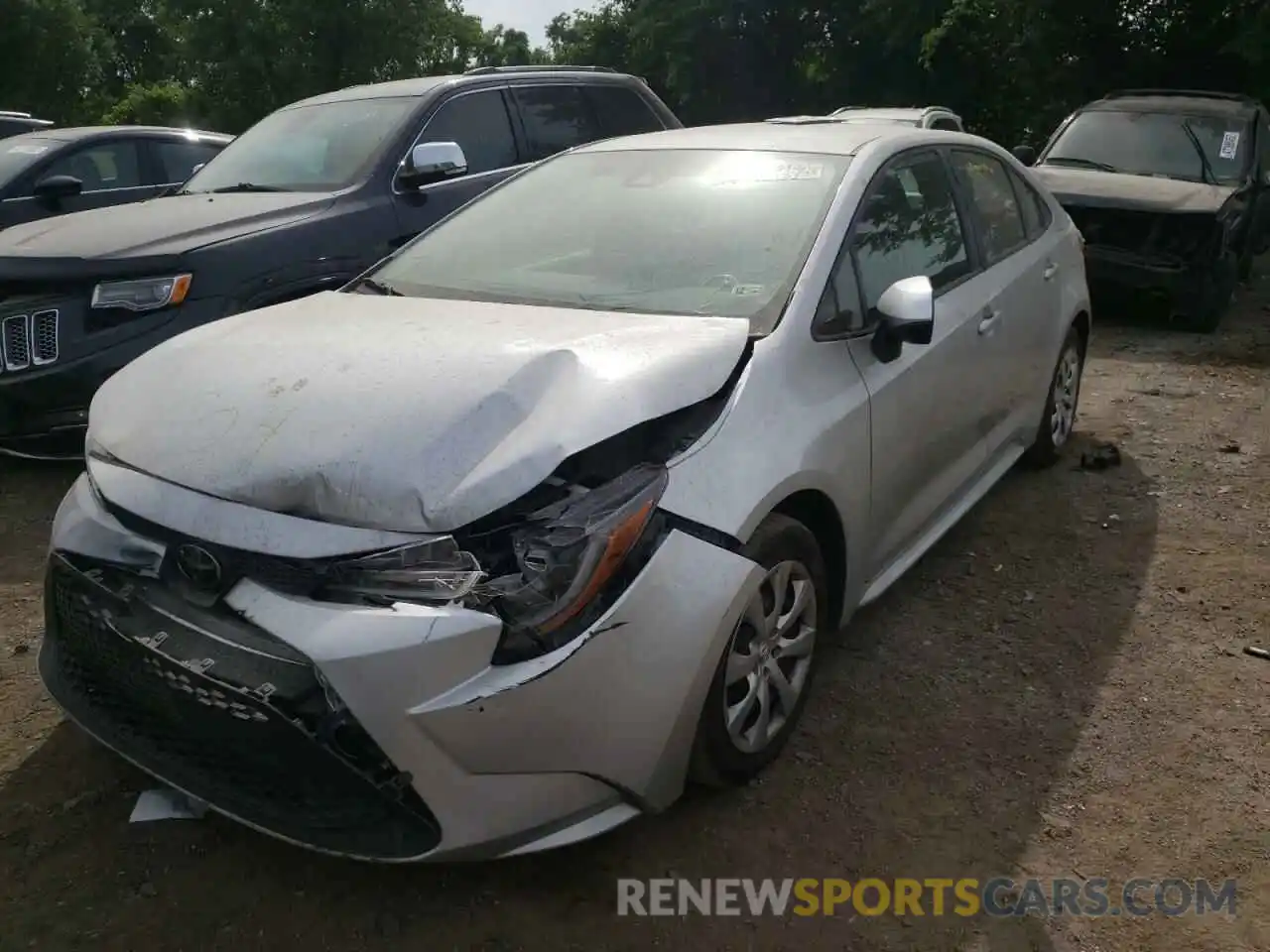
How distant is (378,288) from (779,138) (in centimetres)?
146

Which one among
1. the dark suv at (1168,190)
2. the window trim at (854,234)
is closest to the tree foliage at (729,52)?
the dark suv at (1168,190)

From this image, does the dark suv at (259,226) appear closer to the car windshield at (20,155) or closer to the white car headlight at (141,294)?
the white car headlight at (141,294)

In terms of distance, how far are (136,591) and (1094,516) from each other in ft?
12.3

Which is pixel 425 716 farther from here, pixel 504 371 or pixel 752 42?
pixel 752 42

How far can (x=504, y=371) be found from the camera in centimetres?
255

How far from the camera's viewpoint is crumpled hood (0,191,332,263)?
15.8 ft

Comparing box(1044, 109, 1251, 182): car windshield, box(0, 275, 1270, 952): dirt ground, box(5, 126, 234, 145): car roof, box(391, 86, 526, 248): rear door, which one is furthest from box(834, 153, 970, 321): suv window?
box(5, 126, 234, 145): car roof

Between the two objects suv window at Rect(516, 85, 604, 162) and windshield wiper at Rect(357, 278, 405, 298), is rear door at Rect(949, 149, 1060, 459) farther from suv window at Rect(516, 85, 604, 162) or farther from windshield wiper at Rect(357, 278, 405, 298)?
suv window at Rect(516, 85, 604, 162)

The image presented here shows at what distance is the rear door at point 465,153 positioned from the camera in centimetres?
564

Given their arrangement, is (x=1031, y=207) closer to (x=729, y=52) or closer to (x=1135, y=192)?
(x=1135, y=192)

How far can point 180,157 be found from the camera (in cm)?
852

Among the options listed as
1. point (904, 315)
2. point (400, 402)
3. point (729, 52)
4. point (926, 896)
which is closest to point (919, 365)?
point (904, 315)

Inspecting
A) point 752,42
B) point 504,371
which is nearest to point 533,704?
point 504,371

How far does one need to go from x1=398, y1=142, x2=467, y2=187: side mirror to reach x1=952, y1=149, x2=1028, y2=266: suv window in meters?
2.41
